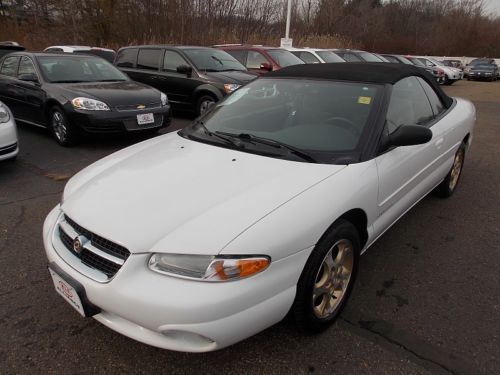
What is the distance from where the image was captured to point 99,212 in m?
2.05

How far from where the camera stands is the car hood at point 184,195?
1.83m

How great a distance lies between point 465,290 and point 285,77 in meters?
2.07

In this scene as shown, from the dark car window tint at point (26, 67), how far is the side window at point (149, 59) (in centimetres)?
269

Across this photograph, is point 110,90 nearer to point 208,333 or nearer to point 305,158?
point 305,158

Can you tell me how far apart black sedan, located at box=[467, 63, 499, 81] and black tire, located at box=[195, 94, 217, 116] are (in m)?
24.1

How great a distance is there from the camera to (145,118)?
6062 millimetres

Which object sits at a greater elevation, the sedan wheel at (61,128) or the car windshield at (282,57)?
the car windshield at (282,57)

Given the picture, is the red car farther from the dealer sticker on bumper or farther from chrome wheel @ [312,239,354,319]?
the dealer sticker on bumper

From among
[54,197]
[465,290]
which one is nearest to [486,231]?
[465,290]

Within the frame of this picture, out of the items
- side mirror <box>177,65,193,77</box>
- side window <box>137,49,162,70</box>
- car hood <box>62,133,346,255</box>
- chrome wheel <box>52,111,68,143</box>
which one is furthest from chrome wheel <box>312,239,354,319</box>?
side window <box>137,49,162,70</box>

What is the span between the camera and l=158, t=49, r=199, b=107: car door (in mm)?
8008

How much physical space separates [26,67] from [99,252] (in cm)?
616

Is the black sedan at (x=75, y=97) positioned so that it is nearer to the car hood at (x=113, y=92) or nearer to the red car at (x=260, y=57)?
the car hood at (x=113, y=92)

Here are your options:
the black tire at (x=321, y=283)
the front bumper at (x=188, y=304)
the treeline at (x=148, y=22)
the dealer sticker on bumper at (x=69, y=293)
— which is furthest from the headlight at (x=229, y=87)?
the treeline at (x=148, y=22)
